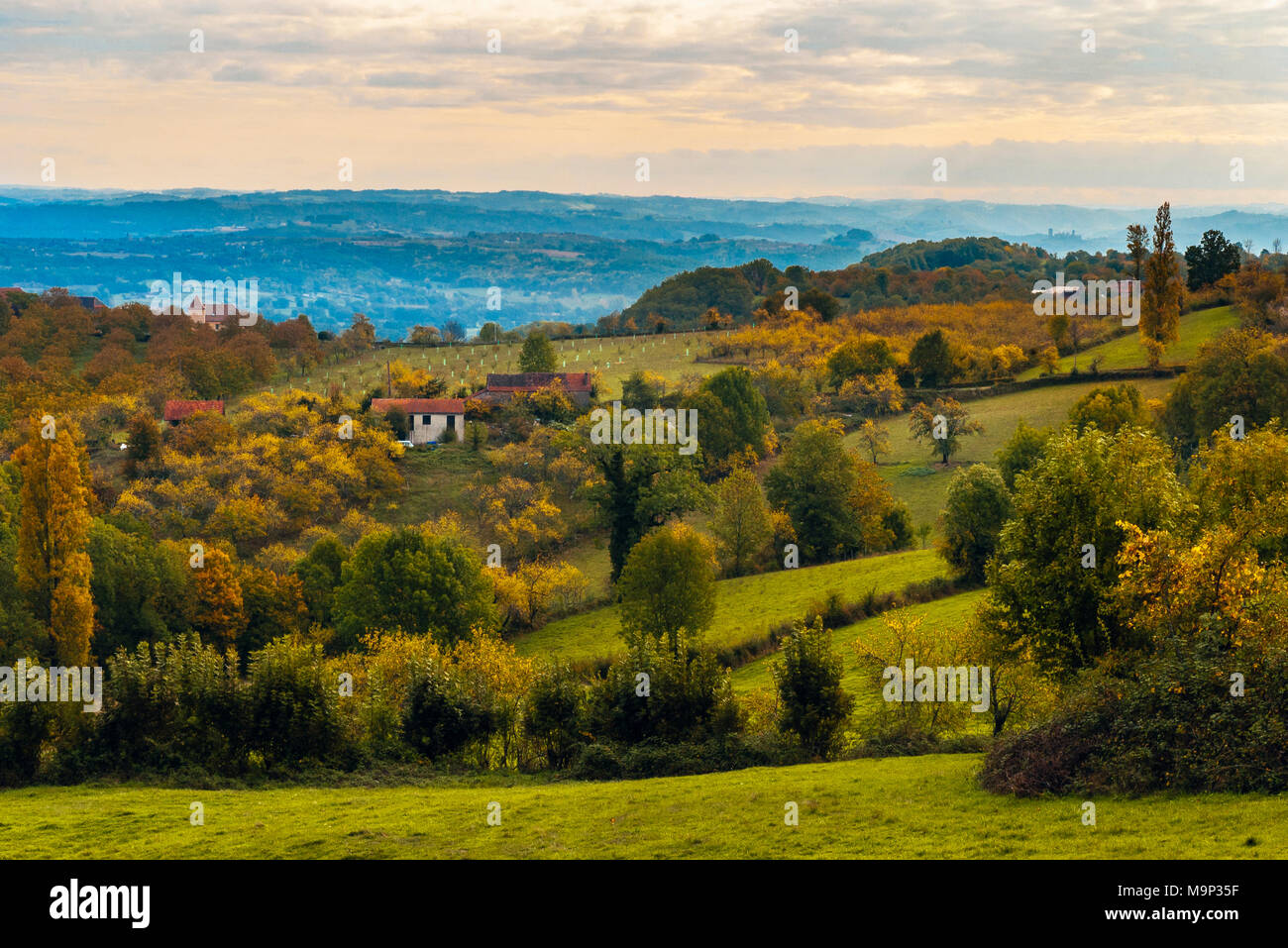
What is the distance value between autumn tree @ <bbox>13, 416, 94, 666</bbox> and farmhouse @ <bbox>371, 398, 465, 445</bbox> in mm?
44795

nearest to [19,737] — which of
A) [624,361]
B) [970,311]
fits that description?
[624,361]

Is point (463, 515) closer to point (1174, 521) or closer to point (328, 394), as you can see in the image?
point (328, 394)

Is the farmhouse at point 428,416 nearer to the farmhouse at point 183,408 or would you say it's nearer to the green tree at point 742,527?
the farmhouse at point 183,408

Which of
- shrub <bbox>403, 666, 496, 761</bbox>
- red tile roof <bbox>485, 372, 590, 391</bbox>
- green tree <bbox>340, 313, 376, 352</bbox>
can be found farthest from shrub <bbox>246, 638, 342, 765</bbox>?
green tree <bbox>340, 313, 376, 352</bbox>

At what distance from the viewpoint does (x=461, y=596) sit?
186 feet

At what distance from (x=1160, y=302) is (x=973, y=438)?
2453 centimetres

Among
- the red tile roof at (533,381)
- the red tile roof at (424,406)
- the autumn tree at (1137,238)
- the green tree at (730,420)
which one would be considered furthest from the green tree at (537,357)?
the autumn tree at (1137,238)

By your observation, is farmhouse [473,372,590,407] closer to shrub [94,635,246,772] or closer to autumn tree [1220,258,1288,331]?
autumn tree [1220,258,1288,331]

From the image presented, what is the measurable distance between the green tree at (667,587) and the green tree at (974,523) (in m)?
13.5

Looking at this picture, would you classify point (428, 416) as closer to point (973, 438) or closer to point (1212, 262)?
point (973, 438)

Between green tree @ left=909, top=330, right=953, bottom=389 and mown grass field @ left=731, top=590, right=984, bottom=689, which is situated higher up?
green tree @ left=909, top=330, right=953, bottom=389

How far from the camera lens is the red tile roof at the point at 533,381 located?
10844 cm

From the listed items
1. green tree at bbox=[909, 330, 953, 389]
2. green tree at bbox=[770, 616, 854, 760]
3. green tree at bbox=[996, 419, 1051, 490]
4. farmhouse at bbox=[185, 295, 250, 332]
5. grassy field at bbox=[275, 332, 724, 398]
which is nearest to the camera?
green tree at bbox=[770, 616, 854, 760]

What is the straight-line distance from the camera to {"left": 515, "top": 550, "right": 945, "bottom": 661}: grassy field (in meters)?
53.9
